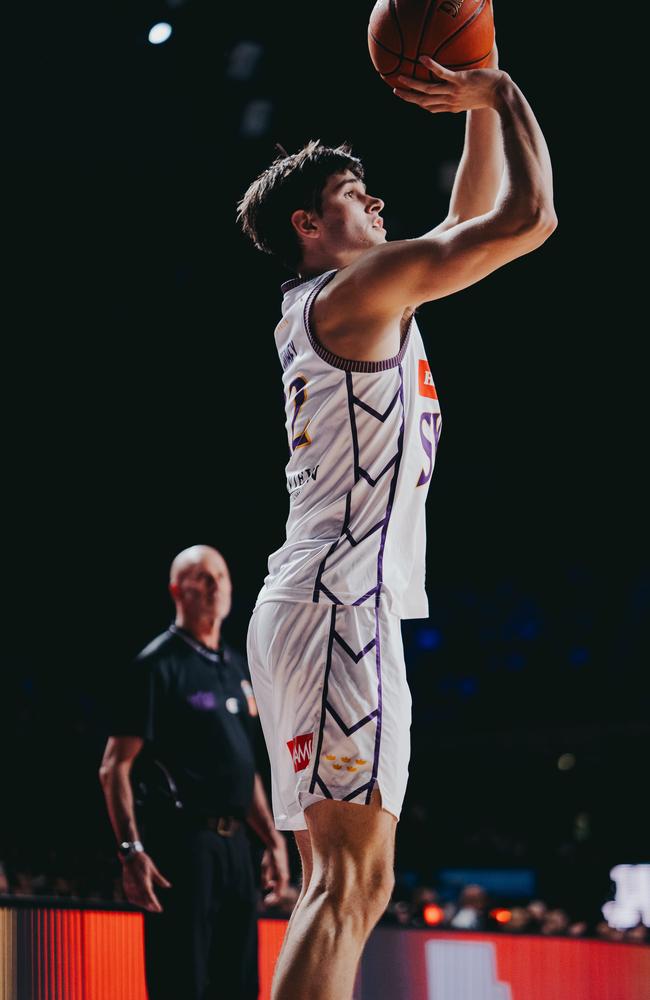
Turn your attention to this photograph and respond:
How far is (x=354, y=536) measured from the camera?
2.33m

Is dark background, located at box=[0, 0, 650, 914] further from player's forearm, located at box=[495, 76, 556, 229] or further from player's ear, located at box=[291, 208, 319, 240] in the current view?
player's forearm, located at box=[495, 76, 556, 229]

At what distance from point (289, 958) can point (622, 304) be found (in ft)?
32.8

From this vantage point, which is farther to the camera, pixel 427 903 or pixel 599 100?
pixel 427 903

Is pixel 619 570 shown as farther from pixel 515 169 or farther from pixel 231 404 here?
pixel 515 169

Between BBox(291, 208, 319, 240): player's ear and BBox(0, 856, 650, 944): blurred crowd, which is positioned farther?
BBox(0, 856, 650, 944): blurred crowd

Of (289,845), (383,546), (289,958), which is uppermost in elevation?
(383,546)

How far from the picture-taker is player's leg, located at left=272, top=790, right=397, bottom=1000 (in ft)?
6.52

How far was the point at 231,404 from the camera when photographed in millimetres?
12906

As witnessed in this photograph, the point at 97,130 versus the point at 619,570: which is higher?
the point at 97,130

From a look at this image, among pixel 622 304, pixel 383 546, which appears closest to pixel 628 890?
pixel 622 304

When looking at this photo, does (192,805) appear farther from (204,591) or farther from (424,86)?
(424,86)

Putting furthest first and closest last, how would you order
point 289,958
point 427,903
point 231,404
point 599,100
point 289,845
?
point 289,845 < point 231,404 < point 427,903 < point 599,100 < point 289,958

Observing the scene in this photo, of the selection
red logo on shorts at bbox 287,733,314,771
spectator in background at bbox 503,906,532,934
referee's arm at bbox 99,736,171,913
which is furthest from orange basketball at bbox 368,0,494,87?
spectator in background at bbox 503,906,532,934

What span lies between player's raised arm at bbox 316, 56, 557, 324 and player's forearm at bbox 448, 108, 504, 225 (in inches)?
19.3
